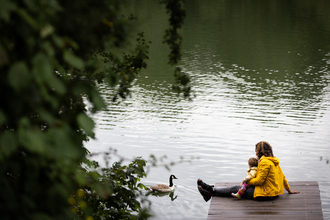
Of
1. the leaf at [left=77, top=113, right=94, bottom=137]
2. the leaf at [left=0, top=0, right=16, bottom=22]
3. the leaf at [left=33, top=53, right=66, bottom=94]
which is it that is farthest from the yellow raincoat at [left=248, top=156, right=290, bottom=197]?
the leaf at [left=0, top=0, right=16, bottom=22]

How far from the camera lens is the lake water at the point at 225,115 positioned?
33.4ft

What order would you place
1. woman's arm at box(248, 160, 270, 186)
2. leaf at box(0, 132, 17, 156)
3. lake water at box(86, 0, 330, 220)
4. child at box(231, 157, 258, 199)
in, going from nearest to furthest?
leaf at box(0, 132, 17, 156) → woman's arm at box(248, 160, 270, 186) → child at box(231, 157, 258, 199) → lake water at box(86, 0, 330, 220)

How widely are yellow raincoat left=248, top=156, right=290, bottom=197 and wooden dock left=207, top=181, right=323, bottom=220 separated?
187 millimetres

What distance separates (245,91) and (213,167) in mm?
7669

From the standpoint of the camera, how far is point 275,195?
673cm

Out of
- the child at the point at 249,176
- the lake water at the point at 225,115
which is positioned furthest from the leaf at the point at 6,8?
the child at the point at 249,176

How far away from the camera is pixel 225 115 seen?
48.3 ft

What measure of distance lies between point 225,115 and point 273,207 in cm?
834

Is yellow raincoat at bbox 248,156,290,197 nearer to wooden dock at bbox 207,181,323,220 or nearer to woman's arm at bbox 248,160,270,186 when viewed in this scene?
woman's arm at bbox 248,160,270,186

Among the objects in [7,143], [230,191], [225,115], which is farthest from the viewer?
[225,115]

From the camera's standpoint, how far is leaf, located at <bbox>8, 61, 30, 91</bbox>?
1451mm

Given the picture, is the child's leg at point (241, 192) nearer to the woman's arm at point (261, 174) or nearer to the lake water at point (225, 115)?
the woman's arm at point (261, 174)

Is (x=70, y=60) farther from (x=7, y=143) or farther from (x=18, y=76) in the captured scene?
(x=7, y=143)

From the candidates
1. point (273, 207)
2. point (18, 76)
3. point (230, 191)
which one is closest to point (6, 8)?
point (18, 76)
